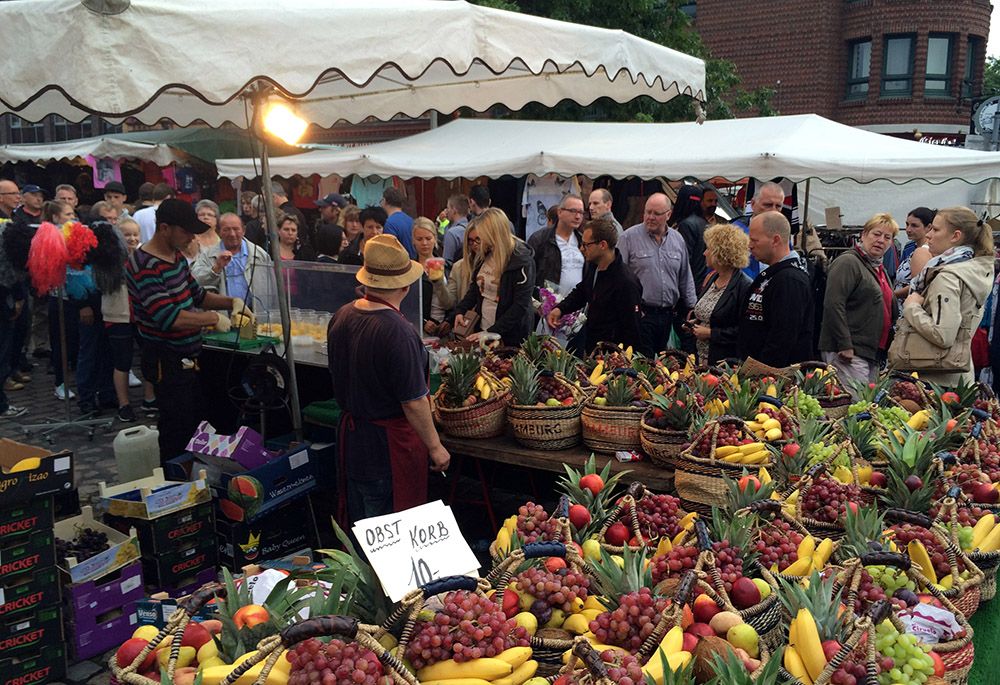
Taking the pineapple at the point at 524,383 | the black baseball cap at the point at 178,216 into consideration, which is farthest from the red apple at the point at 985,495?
the black baseball cap at the point at 178,216

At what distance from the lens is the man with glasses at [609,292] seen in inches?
217

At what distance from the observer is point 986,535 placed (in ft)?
9.80

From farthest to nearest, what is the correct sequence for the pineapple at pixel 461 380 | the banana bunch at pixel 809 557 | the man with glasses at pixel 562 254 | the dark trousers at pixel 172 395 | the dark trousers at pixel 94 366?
the dark trousers at pixel 94 366 → the man with glasses at pixel 562 254 → the dark trousers at pixel 172 395 → the pineapple at pixel 461 380 → the banana bunch at pixel 809 557

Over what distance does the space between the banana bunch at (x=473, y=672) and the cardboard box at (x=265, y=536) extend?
109 inches

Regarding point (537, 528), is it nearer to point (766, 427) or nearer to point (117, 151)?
point (766, 427)

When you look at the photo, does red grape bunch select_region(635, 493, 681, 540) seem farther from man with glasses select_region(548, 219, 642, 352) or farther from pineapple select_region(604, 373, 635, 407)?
man with glasses select_region(548, 219, 642, 352)

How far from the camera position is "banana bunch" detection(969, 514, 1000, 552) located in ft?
9.68

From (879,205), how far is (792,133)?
736cm

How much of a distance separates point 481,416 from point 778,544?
2068 millimetres

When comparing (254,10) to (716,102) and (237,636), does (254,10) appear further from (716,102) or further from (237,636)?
(716,102)

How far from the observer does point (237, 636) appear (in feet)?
6.65

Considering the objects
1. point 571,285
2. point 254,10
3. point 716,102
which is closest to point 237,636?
point 254,10

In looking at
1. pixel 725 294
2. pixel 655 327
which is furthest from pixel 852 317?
pixel 655 327

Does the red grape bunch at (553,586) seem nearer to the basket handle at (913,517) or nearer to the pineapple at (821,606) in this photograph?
the pineapple at (821,606)
